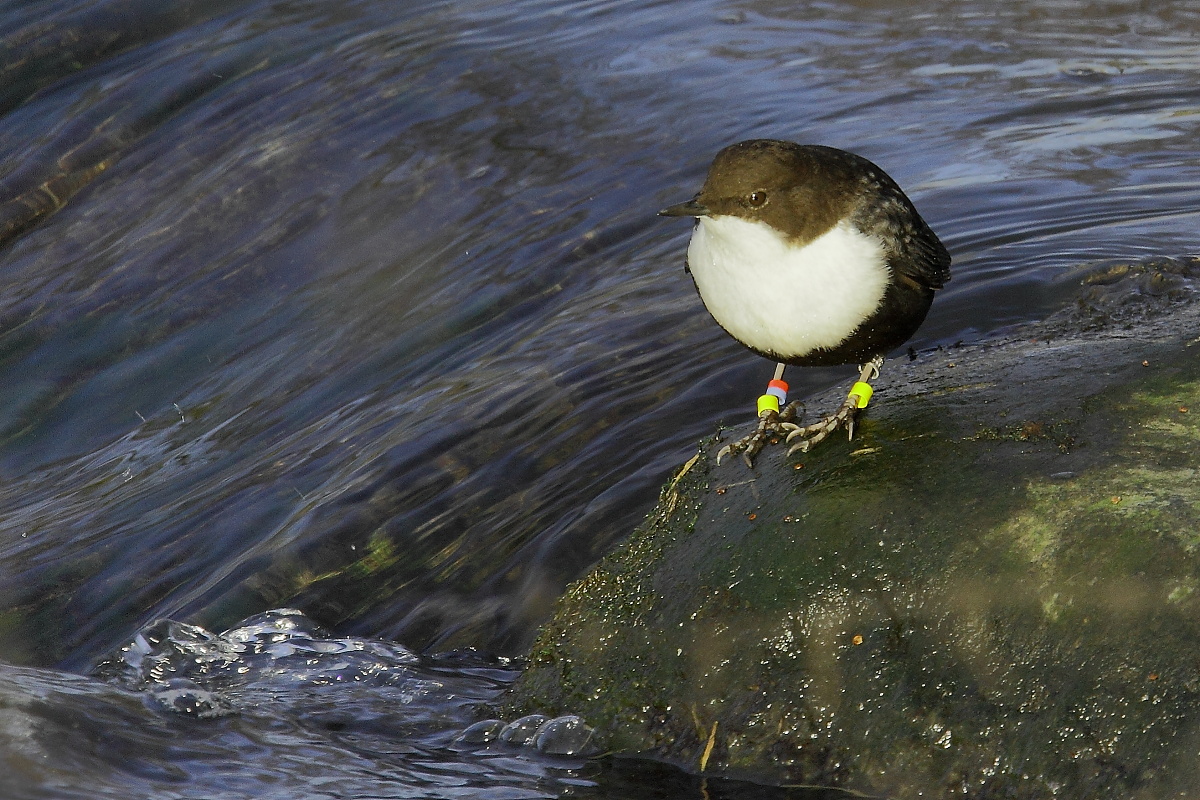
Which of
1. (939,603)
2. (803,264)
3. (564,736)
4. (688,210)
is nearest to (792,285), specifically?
(803,264)

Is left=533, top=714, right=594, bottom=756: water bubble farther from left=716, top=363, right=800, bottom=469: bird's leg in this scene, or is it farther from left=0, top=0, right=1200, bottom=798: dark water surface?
left=716, top=363, right=800, bottom=469: bird's leg

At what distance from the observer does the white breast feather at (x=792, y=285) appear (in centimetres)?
320

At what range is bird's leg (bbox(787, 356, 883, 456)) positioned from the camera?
10.5 ft

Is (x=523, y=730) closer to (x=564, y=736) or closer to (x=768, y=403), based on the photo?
(x=564, y=736)

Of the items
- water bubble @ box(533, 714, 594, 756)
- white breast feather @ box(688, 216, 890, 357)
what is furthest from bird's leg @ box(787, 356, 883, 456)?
water bubble @ box(533, 714, 594, 756)

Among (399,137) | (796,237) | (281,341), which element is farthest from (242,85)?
(796,237)

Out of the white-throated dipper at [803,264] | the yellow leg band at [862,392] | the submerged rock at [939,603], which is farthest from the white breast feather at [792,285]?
the submerged rock at [939,603]

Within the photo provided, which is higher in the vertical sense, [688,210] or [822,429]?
[688,210]

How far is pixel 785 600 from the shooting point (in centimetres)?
281

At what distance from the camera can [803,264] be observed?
3.23 meters

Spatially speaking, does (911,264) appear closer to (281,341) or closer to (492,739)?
(492,739)

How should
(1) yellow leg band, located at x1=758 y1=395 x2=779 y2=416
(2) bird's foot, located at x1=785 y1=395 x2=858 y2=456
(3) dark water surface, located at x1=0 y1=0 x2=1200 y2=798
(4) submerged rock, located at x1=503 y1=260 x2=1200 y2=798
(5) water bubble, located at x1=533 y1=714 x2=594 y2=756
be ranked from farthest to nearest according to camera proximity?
(3) dark water surface, located at x1=0 y1=0 x2=1200 y2=798 < (1) yellow leg band, located at x1=758 y1=395 x2=779 y2=416 < (2) bird's foot, located at x1=785 y1=395 x2=858 y2=456 < (5) water bubble, located at x1=533 y1=714 x2=594 y2=756 < (4) submerged rock, located at x1=503 y1=260 x2=1200 y2=798

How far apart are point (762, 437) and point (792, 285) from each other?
15.8 inches

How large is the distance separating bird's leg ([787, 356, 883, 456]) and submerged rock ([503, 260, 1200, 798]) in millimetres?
34
